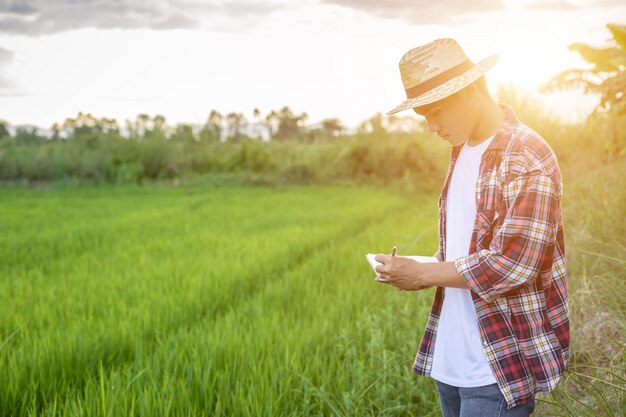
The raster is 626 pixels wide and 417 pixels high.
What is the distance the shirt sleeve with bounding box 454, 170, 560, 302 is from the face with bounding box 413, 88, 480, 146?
0.20m

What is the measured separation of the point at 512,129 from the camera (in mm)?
1470

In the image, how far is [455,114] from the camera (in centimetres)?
151

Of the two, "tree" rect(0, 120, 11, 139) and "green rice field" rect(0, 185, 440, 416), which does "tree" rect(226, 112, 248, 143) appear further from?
"green rice field" rect(0, 185, 440, 416)

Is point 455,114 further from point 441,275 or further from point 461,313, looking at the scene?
point 461,313

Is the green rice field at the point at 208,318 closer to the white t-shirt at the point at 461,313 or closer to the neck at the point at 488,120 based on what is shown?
the white t-shirt at the point at 461,313

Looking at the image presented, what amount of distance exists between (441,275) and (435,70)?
0.52 meters

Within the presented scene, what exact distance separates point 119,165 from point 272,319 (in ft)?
53.8

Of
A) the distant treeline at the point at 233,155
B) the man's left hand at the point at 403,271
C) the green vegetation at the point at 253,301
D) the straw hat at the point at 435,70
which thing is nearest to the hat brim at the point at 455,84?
the straw hat at the point at 435,70

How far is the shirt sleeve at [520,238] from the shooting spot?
Answer: 4.50ft

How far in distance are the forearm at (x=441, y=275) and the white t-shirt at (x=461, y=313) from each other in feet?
0.36

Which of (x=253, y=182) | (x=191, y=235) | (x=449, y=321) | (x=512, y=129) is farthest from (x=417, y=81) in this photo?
(x=253, y=182)

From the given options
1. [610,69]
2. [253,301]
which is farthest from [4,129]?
[610,69]

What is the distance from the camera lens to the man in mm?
1393

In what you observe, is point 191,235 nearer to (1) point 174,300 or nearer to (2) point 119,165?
(1) point 174,300
